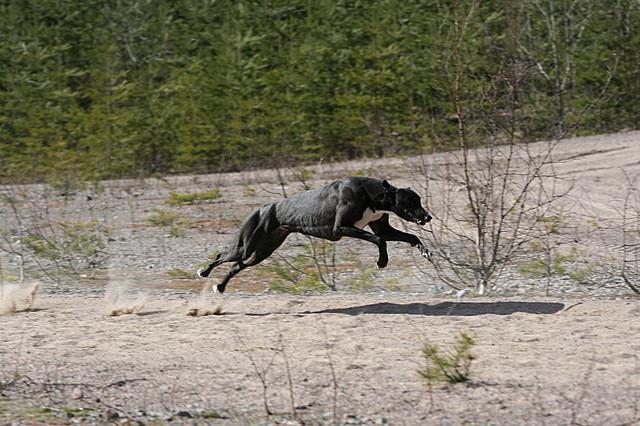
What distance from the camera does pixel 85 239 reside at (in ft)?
53.0

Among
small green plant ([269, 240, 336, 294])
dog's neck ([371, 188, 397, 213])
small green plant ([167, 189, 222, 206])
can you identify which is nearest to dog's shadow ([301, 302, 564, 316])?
dog's neck ([371, 188, 397, 213])

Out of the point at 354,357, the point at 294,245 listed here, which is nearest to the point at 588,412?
the point at 354,357

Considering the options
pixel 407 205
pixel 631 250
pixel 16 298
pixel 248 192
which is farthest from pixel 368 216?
pixel 248 192

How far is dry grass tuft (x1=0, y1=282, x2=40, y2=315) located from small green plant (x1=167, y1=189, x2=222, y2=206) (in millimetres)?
9099

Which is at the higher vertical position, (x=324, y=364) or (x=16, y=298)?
(x=16, y=298)

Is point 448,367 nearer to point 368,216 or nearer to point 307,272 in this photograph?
point 368,216

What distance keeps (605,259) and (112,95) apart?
16.8 m

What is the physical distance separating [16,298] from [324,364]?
168 inches

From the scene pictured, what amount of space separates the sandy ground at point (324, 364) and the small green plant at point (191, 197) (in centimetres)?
975

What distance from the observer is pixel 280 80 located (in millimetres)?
28578

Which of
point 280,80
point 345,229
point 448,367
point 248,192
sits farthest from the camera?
point 280,80

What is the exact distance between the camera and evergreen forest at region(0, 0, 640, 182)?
90.3 ft

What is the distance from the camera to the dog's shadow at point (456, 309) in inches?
407

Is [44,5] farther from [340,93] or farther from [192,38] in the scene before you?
[340,93]
